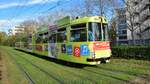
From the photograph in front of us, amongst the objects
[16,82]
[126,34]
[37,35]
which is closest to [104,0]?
[37,35]

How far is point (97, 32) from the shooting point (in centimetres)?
1822

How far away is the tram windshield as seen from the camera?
17.8 metres

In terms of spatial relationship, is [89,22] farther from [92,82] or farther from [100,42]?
[92,82]

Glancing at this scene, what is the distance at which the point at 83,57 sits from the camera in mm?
17984

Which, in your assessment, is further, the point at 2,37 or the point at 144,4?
the point at 2,37

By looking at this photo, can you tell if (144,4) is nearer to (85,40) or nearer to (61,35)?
(61,35)

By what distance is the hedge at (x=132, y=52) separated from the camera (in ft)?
71.2

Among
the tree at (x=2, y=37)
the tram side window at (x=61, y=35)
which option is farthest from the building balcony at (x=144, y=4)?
the tree at (x=2, y=37)

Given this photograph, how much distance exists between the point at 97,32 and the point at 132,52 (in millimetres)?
6225

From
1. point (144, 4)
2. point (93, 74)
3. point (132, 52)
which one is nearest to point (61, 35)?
point (132, 52)

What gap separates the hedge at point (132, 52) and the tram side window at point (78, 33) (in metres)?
5.83

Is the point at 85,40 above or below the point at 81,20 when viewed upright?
below

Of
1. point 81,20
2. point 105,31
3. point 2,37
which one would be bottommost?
point 105,31

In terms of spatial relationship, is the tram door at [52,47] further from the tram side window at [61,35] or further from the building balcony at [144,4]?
the building balcony at [144,4]
